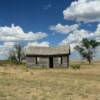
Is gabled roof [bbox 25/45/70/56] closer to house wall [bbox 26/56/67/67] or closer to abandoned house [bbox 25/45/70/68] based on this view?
abandoned house [bbox 25/45/70/68]

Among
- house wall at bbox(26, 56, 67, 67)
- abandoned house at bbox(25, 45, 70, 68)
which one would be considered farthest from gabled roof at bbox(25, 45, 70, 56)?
house wall at bbox(26, 56, 67, 67)

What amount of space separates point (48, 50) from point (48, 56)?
1261 millimetres

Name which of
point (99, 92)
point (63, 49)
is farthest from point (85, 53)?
point (99, 92)

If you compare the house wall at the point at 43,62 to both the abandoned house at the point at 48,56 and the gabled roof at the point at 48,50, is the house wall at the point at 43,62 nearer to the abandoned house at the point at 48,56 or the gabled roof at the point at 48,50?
the abandoned house at the point at 48,56

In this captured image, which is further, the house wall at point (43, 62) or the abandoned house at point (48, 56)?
the house wall at point (43, 62)

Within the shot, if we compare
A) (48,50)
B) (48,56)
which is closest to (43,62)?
(48,56)

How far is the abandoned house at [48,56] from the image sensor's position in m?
55.8

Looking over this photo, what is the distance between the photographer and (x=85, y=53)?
98.4 meters

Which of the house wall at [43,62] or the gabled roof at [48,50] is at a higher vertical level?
the gabled roof at [48,50]

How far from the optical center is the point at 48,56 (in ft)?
184

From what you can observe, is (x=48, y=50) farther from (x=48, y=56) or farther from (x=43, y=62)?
(x=43, y=62)

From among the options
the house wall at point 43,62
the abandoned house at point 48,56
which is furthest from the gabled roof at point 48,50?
the house wall at point 43,62

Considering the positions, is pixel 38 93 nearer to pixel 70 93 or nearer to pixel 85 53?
pixel 70 93

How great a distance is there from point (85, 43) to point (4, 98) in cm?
8210
